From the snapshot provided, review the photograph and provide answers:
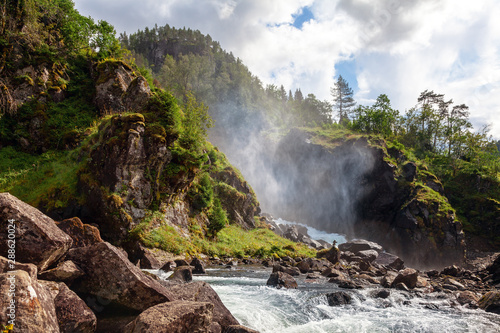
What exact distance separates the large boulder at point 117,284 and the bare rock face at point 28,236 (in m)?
0.72

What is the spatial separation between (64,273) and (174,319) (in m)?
2.96

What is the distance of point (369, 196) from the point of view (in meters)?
51.0

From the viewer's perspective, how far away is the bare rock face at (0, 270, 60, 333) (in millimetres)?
3576

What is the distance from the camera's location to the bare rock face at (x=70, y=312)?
15.2ft

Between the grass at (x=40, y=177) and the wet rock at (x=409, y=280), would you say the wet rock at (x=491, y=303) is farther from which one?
the grass at (x=40, y=177)

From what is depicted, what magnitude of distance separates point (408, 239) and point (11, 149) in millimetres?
52324

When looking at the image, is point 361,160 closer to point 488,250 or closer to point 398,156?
point 398,156

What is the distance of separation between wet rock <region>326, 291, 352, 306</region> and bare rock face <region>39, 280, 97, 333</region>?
9181 mm

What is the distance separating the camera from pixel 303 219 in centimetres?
5856

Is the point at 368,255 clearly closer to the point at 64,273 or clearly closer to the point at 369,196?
the point at 369,196

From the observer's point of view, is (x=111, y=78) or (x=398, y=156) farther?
(x=398, y=156)

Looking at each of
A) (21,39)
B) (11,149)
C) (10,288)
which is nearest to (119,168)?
(11,149)

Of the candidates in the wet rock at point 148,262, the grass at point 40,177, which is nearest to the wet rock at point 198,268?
the wet rock at point 148,262

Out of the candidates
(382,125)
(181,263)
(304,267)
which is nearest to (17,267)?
(181,263)
